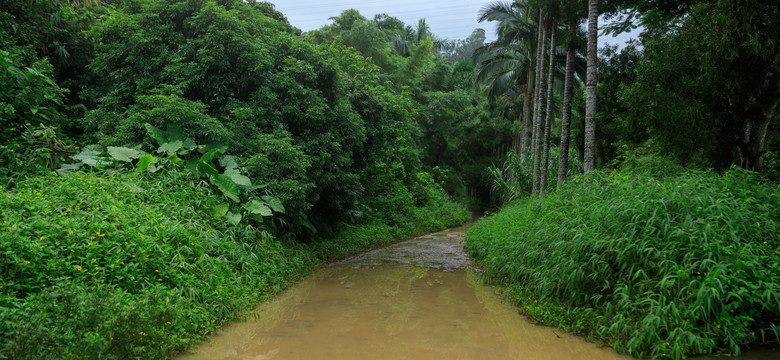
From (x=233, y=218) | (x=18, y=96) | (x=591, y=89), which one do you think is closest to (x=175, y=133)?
(x=233, y=218)

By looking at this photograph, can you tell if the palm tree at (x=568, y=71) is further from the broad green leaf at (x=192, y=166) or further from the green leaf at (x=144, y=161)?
the green leaf at (x=144, y=161)

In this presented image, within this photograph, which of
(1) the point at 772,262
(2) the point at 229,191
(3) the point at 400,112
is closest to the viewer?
(1) the point at 772,262

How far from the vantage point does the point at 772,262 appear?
4.66 metres

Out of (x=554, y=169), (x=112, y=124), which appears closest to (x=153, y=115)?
(x=112, y=124)

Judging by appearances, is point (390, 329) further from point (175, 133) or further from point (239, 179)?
point (175, 133)

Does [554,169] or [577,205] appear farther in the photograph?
[554,169]

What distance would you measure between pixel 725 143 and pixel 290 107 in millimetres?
7846

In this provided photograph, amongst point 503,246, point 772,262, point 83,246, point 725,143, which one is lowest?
point 503,246

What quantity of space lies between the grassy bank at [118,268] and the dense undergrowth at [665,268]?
163 inches

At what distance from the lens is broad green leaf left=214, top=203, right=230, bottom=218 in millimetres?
7404

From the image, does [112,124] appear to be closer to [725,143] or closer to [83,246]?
[83,246]

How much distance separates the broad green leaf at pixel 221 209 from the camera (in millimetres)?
7404

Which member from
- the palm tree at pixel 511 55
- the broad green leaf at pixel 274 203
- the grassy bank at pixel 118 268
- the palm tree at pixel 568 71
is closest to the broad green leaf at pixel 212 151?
the grassy bank at pixel 118 268

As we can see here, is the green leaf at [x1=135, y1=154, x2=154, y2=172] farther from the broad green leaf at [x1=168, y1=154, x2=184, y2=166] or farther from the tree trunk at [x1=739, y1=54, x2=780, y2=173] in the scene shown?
the tree trunk at [x1=739, y1=54, x2=780, y2=173]
